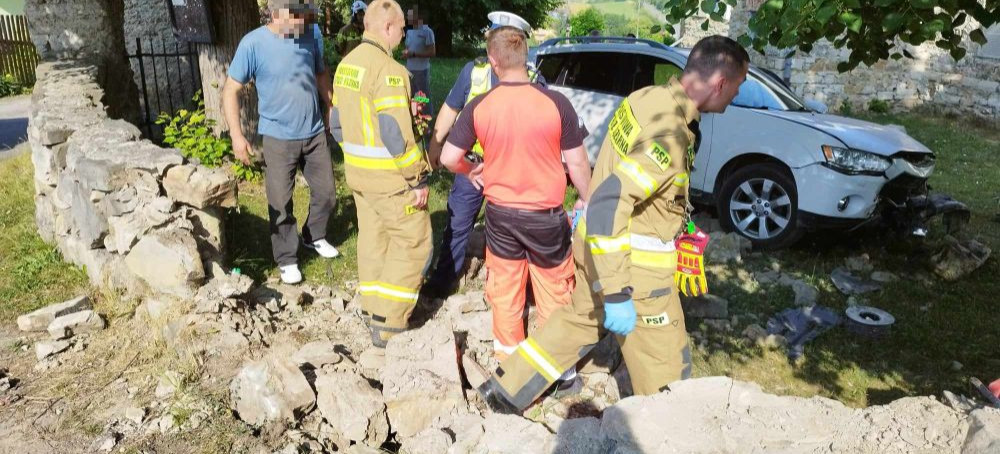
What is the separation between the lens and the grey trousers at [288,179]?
5.04 metres

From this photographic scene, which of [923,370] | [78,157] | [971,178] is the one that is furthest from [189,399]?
[971,178]

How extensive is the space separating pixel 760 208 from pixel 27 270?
233 inches

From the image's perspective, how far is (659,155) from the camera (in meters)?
2.85

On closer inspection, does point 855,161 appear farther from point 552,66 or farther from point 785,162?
point 552,66

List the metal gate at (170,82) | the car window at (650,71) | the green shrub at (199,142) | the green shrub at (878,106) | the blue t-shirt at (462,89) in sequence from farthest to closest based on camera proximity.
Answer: the green shrub at (878,106) < the metal gate at (170,82) < the car window at (650,71) < the green shrub at (199,142) < the blue t-shirt at (462,89)

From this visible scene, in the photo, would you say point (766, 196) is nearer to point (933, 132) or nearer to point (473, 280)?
point (473, 280)

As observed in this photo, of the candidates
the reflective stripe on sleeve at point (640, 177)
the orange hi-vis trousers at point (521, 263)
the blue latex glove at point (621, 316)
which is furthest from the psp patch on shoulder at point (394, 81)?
the blue latex glove at point (621, 316)

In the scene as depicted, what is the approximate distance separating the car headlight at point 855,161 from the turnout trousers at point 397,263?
354 centimetres

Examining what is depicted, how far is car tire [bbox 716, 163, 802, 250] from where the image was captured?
5988 millimetres

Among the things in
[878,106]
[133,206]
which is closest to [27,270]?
[133,206]

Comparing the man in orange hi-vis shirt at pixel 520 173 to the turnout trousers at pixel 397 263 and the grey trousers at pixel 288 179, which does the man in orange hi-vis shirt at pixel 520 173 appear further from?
the grey trousers at pixel 288 179

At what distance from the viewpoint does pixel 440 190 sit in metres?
7.47

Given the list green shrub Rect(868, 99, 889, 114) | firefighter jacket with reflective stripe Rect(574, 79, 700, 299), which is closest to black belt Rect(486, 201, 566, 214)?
firefighter jacket with reflective stripe Rect(574, 79, 700, 299)

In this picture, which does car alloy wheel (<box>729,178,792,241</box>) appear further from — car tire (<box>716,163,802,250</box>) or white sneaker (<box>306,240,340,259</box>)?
white sneaker (<box>306,240,340,259</box>)
